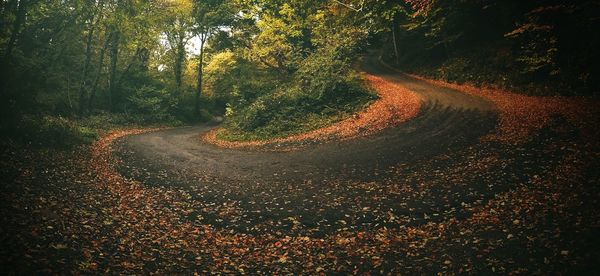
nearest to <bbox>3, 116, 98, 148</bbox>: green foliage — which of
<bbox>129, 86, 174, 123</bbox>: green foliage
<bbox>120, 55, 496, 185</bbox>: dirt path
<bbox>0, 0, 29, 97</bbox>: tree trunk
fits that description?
<bbox>0, 0, 29, 97</bbox>: tree trunk

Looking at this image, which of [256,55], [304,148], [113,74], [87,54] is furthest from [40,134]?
[113,74]

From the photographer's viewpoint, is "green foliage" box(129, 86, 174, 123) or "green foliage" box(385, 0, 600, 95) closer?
"green foliage" box(385, 0, 600, 95)

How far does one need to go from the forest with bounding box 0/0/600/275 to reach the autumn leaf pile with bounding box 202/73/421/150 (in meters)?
0.18

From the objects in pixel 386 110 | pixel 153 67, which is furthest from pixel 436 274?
pixel 153 67

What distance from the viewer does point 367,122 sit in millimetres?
17641

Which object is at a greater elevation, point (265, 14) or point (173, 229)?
point (265, 14)

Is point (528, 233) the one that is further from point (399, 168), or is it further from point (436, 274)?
point (399, 168)

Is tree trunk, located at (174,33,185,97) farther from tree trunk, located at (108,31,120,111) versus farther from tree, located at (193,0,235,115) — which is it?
tree trunk, located at (108,31,120,111)

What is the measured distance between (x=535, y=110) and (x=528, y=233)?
1071 cm

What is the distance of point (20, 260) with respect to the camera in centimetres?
522

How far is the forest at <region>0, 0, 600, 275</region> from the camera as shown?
663 centimetres

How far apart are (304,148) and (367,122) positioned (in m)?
4.28

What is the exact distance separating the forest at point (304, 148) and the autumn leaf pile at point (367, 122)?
0.18 meters

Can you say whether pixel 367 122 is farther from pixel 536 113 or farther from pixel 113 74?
pixel 113 74
